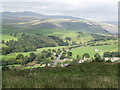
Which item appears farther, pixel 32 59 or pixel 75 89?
pixel 32 59

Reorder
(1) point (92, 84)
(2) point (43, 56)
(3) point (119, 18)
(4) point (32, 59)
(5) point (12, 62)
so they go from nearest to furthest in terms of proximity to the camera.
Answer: (1) point (92, 84) → (3) point (119, 18) → (5) point (12, 62) → (4) point (32, 59) → (2) point (43, 56)

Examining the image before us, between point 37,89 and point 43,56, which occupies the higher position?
point 37,89

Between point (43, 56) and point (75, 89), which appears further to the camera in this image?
point (43, 56)

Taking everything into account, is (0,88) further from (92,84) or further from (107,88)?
(107,88)

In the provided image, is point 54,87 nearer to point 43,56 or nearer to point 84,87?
point 84,87

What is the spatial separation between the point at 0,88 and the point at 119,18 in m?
3.89

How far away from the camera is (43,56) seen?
146000 millimetres

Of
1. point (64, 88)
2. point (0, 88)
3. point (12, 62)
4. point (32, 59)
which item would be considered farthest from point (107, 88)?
point (32, 59)

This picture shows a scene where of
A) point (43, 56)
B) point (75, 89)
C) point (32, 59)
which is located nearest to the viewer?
point (75, 89)

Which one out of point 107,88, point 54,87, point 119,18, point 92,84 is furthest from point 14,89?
point 119,18

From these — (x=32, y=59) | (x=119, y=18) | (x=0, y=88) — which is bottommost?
(x=32, y=59)

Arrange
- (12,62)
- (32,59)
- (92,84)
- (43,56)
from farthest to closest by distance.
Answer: (43,56) < (32,59) < (12,62) < (92,84)

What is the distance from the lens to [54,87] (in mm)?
3975

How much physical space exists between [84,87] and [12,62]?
126 m
